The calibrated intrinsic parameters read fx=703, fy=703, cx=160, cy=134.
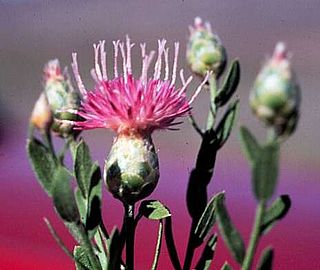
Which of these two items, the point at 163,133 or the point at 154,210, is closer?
the point at 154,210

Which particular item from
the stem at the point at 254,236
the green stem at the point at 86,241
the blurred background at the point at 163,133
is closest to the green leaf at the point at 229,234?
the stem at the point at 254,236

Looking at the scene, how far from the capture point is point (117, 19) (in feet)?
7.24

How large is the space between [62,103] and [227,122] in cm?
14

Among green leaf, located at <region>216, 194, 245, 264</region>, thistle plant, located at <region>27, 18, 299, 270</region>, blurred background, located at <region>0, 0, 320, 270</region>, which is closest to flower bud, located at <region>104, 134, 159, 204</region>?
thistle plant, located at <region>27, 18, 299, 270</region>

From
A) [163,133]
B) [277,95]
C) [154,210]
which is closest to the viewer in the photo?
[277,95]

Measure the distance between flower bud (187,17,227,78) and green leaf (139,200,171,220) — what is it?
108 mm

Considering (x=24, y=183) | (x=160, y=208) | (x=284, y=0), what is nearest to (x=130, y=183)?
(x=160, y=208)

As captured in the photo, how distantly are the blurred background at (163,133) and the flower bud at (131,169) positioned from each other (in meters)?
0.93

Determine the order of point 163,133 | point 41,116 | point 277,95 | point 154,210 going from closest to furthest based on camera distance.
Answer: point 277,95 → point 41,116 → point 154,210 → point 163,133

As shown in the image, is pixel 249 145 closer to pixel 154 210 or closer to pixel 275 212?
pixel 275 212

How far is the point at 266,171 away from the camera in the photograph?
353 mm

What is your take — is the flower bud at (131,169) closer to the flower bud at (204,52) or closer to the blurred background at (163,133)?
the flower bud at (204,52)

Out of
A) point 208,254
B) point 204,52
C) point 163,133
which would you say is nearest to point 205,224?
point 208,254

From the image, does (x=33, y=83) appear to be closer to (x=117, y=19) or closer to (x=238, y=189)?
(x=117, y=19)
